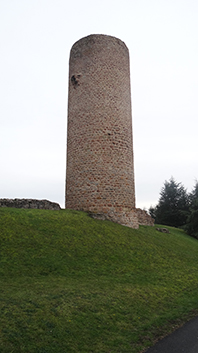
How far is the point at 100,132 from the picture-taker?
18.6 meters

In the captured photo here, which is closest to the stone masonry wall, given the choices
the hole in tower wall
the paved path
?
the hole in tower wall

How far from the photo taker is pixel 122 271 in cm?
1022

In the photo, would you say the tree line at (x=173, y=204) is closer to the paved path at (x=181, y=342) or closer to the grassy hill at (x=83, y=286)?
the grassy hill at (x=83, y=286)

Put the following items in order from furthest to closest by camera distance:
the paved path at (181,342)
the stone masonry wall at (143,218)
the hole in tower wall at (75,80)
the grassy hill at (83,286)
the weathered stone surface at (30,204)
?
the stone masonry wall at (143,218)
the hole in tower wall at (75,80)
the weathered stone surface at (30,204)
the grassy hill at (83,286)
the paved path at (181,342)

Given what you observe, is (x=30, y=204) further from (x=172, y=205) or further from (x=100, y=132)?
(x=172, y=205)

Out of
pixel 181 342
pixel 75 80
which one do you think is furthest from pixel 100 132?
pixel 181 342

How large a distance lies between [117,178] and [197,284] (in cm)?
906

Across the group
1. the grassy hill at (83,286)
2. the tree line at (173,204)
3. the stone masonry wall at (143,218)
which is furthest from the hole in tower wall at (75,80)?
the tree line at (173,204)

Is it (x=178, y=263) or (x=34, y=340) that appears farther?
(x=178, y=263)

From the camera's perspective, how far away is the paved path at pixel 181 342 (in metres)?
5.25

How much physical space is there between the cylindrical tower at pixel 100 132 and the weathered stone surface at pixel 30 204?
9.57 ft

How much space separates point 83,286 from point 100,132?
40.1 ft

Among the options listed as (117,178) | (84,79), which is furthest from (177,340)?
(84,79)

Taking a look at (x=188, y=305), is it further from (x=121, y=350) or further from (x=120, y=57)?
(x=120, y=57)
